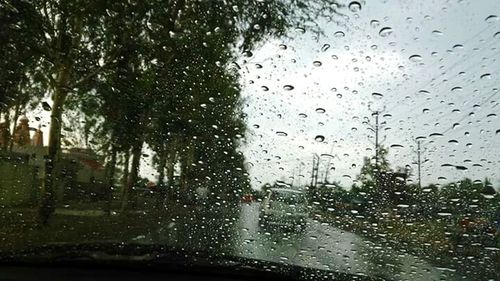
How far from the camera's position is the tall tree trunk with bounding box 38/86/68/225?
9.11 meters

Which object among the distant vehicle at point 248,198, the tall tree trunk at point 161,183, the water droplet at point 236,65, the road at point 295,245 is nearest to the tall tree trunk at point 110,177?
the tall tree trunk at point 161,183

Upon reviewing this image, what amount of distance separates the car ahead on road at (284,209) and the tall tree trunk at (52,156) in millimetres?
3833

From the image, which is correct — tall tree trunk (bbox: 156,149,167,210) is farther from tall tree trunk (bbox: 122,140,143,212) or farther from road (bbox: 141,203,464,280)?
road (bbox: 141,203,464,280)

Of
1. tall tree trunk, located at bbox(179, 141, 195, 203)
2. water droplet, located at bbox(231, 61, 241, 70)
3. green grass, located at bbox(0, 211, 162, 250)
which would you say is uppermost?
water droplet, located at bbox(231, 61, 241, 70)

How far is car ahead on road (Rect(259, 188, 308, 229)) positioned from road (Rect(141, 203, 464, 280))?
158 millimetres

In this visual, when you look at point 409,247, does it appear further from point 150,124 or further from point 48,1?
point 48,1

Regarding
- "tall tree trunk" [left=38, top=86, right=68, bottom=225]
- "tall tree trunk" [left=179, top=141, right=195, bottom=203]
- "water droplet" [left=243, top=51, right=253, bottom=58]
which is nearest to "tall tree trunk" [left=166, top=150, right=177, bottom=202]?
Answer: "tall tree trunk" [left=179, top=141, right=195, bottom=203]

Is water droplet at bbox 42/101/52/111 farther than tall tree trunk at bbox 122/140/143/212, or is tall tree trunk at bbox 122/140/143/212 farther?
tall tree trunk at bbox 122/140/143/212

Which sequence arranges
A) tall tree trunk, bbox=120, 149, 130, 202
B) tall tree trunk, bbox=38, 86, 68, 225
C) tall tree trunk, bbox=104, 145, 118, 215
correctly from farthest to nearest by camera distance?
1. tall tree trunk, bbox=120, 149, 130, 202
2. tall tree trunk, bbox=104, 145, 118, 215
3. tall tree trunk, bbox=38, 86, 68, 225

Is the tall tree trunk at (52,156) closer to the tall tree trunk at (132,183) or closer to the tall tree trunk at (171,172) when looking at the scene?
the tall tree trunk at (132,183)

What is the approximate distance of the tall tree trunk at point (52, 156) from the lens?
29.9 ft

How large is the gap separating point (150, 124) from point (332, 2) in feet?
14.5

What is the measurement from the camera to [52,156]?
945cm

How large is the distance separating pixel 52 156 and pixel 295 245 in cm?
491
